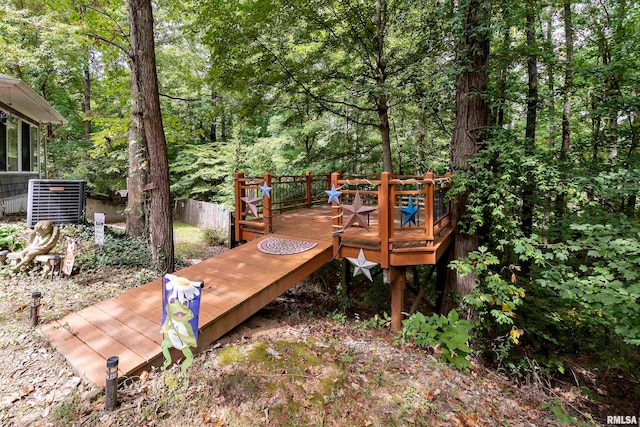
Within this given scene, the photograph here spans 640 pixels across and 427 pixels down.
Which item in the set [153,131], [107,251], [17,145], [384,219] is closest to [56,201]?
[107,251]

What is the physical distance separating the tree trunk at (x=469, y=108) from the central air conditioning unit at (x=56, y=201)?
7.54 m

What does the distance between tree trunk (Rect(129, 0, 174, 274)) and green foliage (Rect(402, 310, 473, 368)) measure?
4.14 meters

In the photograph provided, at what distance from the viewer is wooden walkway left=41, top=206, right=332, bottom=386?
8.93 feet

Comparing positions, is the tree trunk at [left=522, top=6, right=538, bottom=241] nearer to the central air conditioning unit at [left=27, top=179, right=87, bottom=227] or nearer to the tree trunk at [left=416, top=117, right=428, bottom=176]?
the tree trunk at [left=416, top=117, right=428, bottom=176]

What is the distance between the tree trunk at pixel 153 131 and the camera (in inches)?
197

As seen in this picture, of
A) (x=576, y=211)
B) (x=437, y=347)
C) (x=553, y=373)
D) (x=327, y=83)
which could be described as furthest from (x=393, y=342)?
(x=327, y=83)

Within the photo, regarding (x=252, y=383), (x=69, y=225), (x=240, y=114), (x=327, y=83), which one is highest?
(x=327, y=83)

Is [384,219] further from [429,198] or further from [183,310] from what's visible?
[183,310]

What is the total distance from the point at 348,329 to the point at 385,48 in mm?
7024

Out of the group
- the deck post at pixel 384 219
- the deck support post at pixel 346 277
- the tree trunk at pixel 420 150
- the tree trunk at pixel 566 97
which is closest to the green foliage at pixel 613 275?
the tree trunk at pixel 566 97

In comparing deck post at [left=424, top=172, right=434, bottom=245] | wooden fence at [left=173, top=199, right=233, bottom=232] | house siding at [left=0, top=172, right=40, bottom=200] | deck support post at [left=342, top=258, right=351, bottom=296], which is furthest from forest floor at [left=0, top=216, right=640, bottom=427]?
wooden fence at [left=173, top=199, right=233, bottom=232]

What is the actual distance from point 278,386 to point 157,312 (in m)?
1.63

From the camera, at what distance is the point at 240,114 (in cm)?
793

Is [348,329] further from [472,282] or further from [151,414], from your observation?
[151,414]
